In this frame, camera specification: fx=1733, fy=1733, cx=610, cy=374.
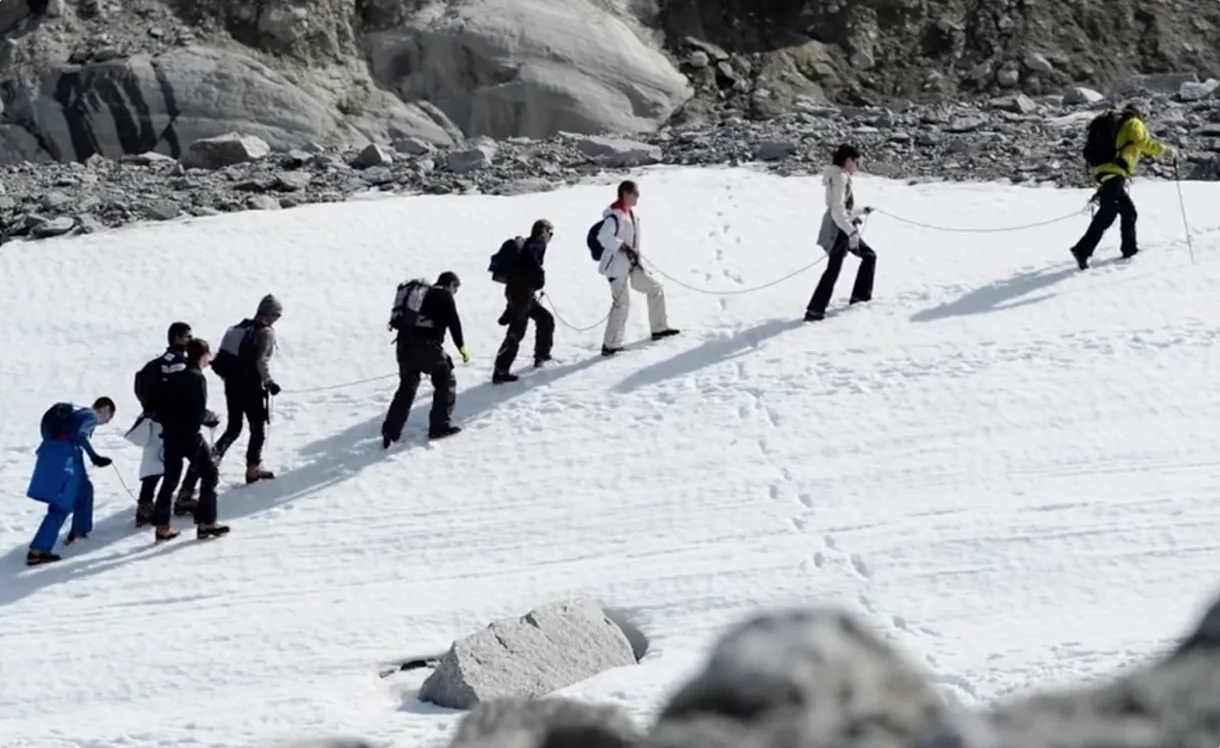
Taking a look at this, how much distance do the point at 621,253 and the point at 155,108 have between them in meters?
14.6

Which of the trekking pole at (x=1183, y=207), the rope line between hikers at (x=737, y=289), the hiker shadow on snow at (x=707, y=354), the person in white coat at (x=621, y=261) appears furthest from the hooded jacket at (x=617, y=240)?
the trekking pole at (x=1183, y=207)

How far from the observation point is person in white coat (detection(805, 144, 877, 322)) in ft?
49.1

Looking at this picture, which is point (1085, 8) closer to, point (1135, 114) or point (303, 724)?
point (1135, 114)

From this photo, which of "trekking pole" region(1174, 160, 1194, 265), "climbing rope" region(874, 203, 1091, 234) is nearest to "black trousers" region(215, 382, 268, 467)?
"climbing rope" region(874, 203, 1091, 234)

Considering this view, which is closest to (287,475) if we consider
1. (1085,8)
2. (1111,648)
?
(1111,648)

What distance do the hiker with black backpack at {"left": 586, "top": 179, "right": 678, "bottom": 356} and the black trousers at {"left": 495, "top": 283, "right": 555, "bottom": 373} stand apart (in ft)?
1.90

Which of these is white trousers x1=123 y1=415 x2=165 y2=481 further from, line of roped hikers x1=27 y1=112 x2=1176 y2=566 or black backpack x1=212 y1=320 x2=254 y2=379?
black backpack x1=212 y1=320 x2=254 y2=379

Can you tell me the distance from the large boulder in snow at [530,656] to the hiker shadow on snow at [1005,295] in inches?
248

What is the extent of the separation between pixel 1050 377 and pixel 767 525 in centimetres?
337

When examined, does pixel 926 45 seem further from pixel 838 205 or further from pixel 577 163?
pixel 838 205

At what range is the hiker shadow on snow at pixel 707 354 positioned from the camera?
47.8 ft

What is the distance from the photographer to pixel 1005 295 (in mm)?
15844

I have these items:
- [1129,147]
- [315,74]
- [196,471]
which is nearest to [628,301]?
[196,471]

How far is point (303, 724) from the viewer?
9.70 metres
